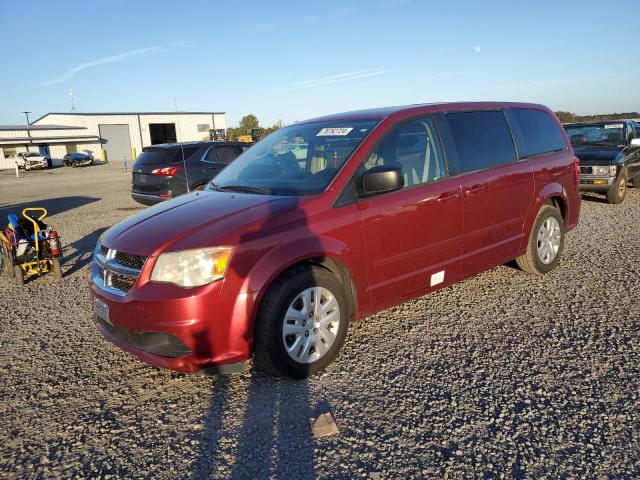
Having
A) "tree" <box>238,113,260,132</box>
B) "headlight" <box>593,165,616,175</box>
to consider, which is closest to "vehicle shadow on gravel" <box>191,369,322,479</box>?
"headlight" <box>593,165,616,175</box>

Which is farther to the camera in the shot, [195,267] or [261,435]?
[195,267]

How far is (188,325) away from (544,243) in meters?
4.09

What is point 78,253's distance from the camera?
759cm

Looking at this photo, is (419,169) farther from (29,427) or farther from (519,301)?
(29,427)

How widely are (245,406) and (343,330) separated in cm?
88

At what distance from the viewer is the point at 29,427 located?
295 centimetres

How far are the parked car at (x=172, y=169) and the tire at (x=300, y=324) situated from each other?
285 inches

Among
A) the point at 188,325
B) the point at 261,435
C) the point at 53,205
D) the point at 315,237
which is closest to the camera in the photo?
the point at 261,435

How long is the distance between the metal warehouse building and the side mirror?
157ft

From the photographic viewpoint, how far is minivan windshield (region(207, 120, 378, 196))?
3.70 metres

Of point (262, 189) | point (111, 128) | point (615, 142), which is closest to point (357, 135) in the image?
point (262, 189)

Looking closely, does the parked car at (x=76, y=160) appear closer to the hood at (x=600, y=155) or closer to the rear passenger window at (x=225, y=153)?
the rear passenger window at (x=225, y=153)

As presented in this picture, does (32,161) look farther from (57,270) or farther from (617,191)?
(617,191)


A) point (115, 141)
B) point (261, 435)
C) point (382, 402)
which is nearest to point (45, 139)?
point (115, 141)
